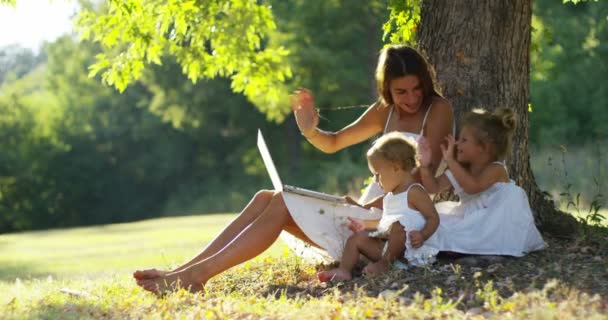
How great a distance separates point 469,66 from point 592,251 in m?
1.62

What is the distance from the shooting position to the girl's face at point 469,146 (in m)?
6.44

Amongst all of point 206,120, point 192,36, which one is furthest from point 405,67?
point 206,120

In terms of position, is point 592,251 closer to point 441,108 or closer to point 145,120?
point 441,108

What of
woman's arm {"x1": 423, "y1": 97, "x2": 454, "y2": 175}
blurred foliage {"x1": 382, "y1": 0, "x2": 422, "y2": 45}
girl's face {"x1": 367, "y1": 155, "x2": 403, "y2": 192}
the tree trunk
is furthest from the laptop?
blurred foliage {"x1": 382, "y1": 0, "x2": 422, "y2": 45}

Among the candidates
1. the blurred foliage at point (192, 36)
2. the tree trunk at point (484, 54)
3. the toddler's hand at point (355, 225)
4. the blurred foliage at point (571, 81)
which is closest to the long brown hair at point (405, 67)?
the tree trunk at point (484, 54)

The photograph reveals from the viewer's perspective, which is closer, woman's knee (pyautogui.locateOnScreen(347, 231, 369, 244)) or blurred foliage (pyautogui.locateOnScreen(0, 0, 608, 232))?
woman's knee (pyautogui.locateOnScreen(347, 231, 369, 244))

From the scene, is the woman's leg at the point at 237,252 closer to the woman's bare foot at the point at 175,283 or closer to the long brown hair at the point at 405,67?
the woman's bare foot at the point at 175,283

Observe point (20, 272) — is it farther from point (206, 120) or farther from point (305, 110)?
point (206, 120)

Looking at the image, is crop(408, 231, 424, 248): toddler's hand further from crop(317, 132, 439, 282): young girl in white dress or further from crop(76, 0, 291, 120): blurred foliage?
crop(76, 0, 291, 120): blurred foliage

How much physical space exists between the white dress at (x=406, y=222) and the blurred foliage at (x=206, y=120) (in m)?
18.5

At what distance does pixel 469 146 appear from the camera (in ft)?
21.1

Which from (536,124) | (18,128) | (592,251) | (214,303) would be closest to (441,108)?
(592,251)

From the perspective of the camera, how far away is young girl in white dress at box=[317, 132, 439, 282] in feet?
20.7

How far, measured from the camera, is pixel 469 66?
746 centimetres
